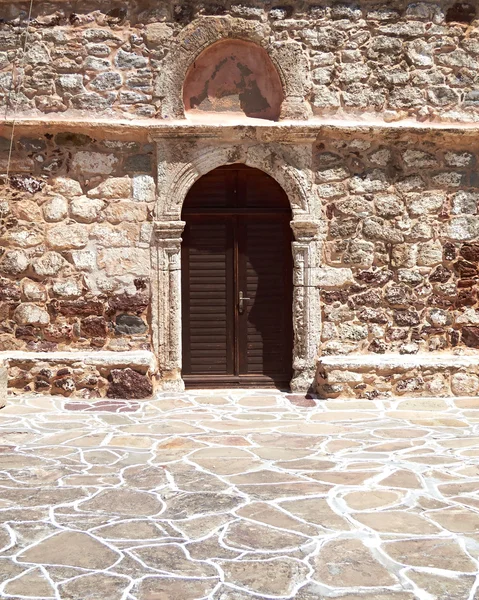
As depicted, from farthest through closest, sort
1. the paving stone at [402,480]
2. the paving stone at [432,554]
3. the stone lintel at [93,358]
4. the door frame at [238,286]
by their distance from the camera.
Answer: the door frame at [238,286] < the stone lintel at [93,358] < the paving stone at [402,480] < the paving stone at [432,554]

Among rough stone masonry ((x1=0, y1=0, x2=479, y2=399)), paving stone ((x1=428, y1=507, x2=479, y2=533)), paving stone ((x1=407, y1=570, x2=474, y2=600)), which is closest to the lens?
paving stone ((x1=407, y1=570, x2=474, y2=600))

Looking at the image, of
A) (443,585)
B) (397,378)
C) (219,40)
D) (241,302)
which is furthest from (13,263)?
(443,585)

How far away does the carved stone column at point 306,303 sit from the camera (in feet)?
23.7

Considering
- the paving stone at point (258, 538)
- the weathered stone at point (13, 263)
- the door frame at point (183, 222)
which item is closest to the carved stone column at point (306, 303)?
the door frame at point (183, 222)

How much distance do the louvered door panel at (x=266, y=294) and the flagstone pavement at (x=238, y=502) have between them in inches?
38.9

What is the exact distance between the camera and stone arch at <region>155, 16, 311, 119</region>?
7117mm

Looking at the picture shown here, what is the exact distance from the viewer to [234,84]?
7453 millimetres

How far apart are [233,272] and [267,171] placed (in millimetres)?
1060

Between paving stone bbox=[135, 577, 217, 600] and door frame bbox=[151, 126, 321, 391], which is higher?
door frame bbox=[151, 126, 321, 391]

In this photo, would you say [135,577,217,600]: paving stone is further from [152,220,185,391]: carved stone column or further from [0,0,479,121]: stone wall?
[0,0,479,121]: stone wall

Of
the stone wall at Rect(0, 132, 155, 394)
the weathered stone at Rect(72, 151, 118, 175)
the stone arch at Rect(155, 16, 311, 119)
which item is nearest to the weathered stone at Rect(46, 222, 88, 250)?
the stone wall at Rect(0, 132, 155, 394)

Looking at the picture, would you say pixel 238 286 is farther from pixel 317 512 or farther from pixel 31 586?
pixel 31 586

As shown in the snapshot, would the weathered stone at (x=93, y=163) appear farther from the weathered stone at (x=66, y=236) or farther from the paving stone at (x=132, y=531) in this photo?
the paving stone at (x=132, y=531)

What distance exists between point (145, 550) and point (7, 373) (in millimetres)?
3976
